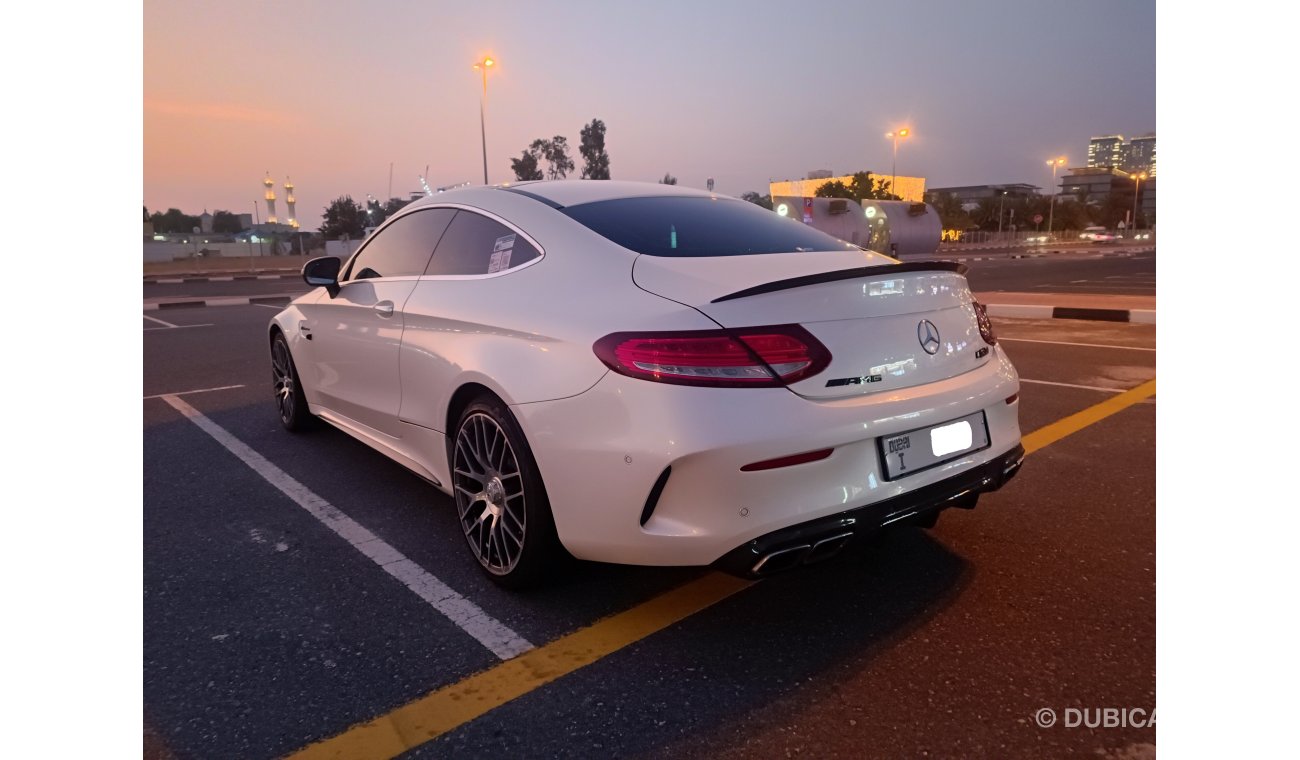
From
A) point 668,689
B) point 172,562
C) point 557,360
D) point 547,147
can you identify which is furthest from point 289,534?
point 547,147

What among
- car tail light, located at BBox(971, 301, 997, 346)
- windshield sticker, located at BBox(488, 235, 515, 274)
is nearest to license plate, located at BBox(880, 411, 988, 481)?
car tail light, located at BBox(971, 301, 997, 346)

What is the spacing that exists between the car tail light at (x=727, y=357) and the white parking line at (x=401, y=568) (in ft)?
3.30

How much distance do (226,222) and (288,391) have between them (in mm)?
111920

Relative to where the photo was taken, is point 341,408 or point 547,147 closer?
point 341,408

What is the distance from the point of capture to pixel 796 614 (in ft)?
9.16

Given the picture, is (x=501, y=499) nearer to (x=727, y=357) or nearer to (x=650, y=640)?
(x=650, y=640)

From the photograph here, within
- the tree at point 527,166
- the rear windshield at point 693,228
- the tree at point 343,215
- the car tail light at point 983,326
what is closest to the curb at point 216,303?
the rear windshield at point 693,228

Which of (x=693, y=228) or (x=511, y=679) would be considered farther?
(x=693, y=228)

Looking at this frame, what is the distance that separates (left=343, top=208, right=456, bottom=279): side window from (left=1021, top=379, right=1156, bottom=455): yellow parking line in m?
3.31

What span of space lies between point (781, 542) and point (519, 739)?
2.88 ft

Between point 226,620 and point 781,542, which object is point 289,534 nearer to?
point 226,620

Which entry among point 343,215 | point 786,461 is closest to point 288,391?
point 786,461

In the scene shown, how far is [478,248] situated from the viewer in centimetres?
336

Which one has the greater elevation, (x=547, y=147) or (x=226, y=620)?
(x=547, y=147)
